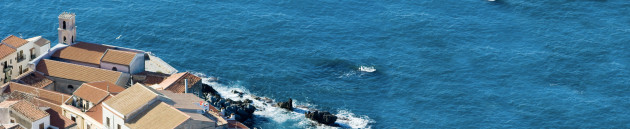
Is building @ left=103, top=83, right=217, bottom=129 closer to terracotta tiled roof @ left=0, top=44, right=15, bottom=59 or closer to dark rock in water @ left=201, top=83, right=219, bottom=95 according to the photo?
terracotta tiled roof @ left=0, top=44, right=15, bottom=59

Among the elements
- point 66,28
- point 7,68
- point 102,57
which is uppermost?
point 66,28

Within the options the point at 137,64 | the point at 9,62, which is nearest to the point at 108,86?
the point at 137,64

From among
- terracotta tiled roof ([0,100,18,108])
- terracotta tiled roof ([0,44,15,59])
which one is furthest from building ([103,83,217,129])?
terracotta tiled roof ([0,44,15,59])

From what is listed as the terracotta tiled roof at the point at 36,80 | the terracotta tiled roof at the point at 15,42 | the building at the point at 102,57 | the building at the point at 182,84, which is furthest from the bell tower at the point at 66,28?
the building at the point at 182,84

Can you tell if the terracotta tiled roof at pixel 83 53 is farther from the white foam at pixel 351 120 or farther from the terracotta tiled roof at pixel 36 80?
the white foam at pixel 351 120

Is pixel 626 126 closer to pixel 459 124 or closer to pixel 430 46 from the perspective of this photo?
pixel 459 124

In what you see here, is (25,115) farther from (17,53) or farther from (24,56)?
(24,56)

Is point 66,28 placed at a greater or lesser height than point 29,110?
greater
